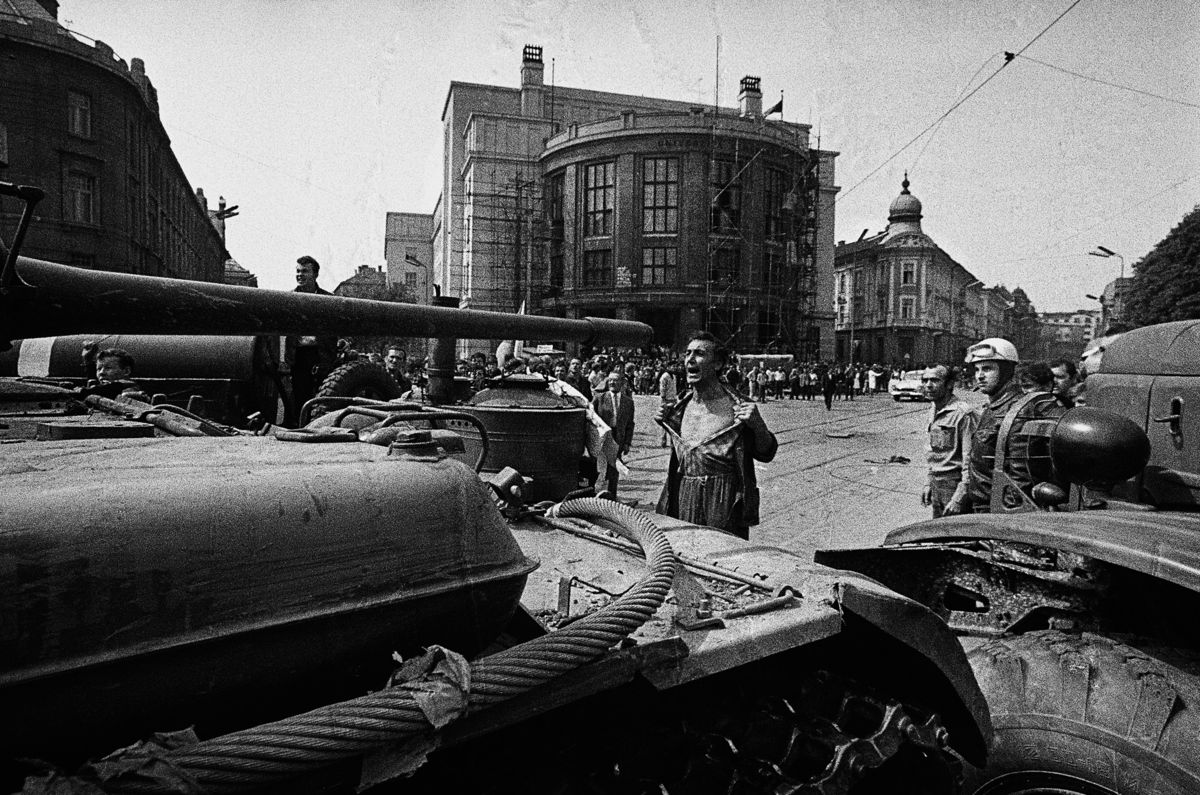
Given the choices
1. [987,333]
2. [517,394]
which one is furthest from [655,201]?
[987,333]

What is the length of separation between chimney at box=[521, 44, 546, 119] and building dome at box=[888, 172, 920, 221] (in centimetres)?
3282

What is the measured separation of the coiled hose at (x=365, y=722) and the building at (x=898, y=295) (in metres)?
57.5

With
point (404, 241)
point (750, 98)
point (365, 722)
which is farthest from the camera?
point (404, 241)

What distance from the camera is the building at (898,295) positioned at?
6144 cm

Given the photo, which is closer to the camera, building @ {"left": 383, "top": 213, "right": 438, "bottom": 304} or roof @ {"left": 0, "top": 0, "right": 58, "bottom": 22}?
roof @ {"left": 0, "top": 0, "right": 58, "bottom": 22}

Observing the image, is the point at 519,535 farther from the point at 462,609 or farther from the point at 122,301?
the point at 122,301

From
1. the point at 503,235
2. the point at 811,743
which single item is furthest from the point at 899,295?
the point at 811,743

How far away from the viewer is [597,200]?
39656mm

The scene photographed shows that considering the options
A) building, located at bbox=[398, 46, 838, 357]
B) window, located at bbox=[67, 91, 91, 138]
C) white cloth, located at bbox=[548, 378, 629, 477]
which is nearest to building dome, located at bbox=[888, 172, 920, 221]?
building, located at bbox=[398, 46, 838, 357]

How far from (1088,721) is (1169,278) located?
35.5 metres

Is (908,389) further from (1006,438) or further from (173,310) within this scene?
(173,310)

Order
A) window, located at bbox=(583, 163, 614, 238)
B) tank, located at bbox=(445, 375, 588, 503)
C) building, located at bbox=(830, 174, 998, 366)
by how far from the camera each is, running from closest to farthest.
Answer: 1. tank, located at bbox=(445, 375, 588, 503)
2. window, located at bbox=(583, 163, 614, 238)
3. building, located at bbox=(830, 174, 998, 366)

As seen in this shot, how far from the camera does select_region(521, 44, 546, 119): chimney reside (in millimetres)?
46031

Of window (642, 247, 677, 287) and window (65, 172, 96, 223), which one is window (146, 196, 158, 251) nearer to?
window (65, 172, 96, 223)
